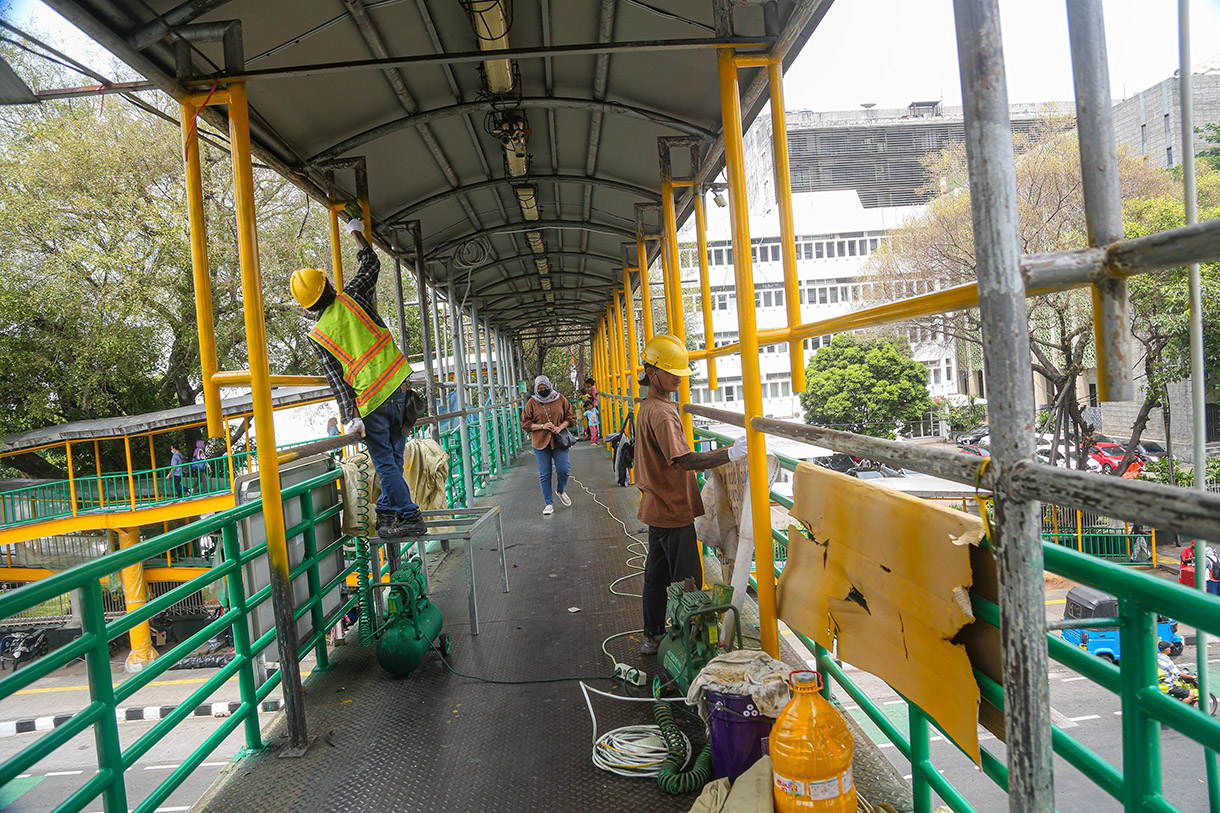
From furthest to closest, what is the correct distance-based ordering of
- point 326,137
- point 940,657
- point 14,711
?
point 14,711 → point 326,137 → point 940,657

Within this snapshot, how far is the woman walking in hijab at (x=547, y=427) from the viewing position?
31.3 ft

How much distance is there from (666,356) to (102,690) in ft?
10.2

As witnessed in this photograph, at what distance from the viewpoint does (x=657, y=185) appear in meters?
7.00

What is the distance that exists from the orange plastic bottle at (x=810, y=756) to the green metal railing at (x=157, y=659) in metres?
1.99

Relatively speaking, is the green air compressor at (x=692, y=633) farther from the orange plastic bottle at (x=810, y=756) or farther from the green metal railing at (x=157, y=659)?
the green metal railing at (x=157, y=659)

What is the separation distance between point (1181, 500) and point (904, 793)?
2.15 metres

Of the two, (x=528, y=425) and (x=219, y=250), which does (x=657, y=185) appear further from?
(x=219, y=250)

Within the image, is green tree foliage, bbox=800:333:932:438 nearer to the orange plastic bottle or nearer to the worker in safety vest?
the worker in safety vest

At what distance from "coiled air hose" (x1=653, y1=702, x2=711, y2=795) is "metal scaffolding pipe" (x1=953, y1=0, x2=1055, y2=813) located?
1733 mm

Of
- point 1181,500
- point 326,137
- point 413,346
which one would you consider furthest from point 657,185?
point 413,346

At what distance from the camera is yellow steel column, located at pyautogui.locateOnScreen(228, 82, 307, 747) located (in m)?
3.54

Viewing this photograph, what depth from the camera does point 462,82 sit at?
5.20m

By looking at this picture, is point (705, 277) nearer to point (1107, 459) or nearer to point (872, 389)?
point (1107, 459)

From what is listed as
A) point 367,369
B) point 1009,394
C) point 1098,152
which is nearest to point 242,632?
point 367,369
